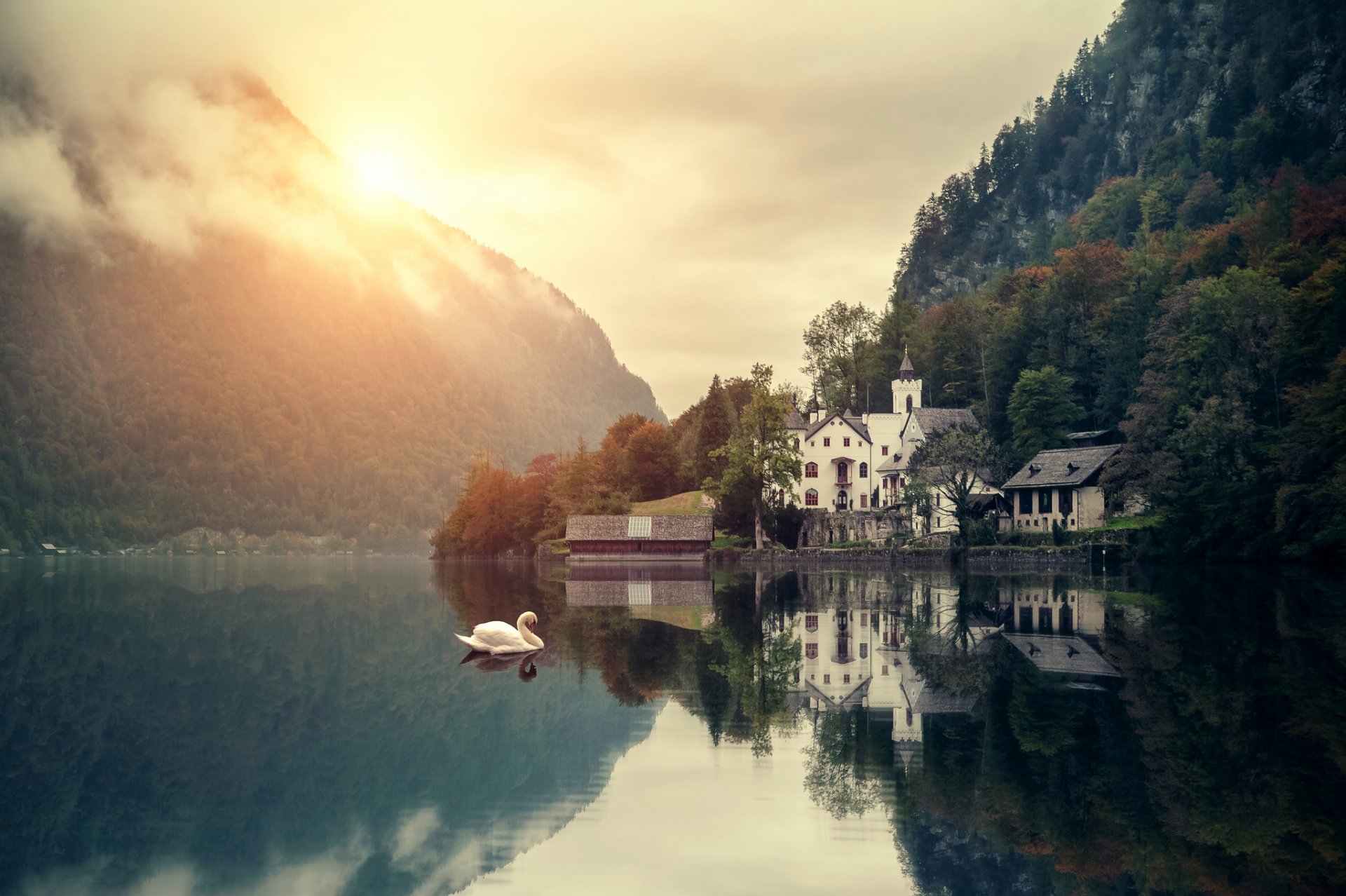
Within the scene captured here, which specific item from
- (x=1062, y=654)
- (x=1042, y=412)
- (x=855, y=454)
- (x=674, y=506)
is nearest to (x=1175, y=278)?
(x=1042, y=412)

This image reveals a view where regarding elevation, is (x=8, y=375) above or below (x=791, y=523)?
above

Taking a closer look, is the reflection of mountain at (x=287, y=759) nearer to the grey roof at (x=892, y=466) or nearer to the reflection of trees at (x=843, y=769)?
the reflection of trees at (x=843, y=769)

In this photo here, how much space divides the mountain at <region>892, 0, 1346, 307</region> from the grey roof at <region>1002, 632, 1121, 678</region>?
4013 inches

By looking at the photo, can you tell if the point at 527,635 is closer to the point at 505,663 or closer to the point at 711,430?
the point at 505,663

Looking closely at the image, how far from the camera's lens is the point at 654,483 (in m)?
109

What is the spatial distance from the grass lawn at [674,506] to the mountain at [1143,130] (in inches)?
2726

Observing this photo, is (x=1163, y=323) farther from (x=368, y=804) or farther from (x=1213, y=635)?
(x=368, y=804)

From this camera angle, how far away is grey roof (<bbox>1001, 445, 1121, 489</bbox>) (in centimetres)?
7288

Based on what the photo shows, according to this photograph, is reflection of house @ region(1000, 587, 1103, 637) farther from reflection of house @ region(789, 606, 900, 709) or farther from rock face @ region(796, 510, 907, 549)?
rock face @ region(796, 510, 907, 549)

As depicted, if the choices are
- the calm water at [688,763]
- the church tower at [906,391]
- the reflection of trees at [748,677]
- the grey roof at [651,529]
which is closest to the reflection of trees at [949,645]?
the calm water at [688,763]

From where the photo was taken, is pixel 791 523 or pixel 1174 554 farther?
pixel 791 523

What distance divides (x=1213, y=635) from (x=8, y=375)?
22139cm

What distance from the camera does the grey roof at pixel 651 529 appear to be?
281 feet

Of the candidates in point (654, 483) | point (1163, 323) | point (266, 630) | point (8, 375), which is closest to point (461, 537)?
point (654, 483)
